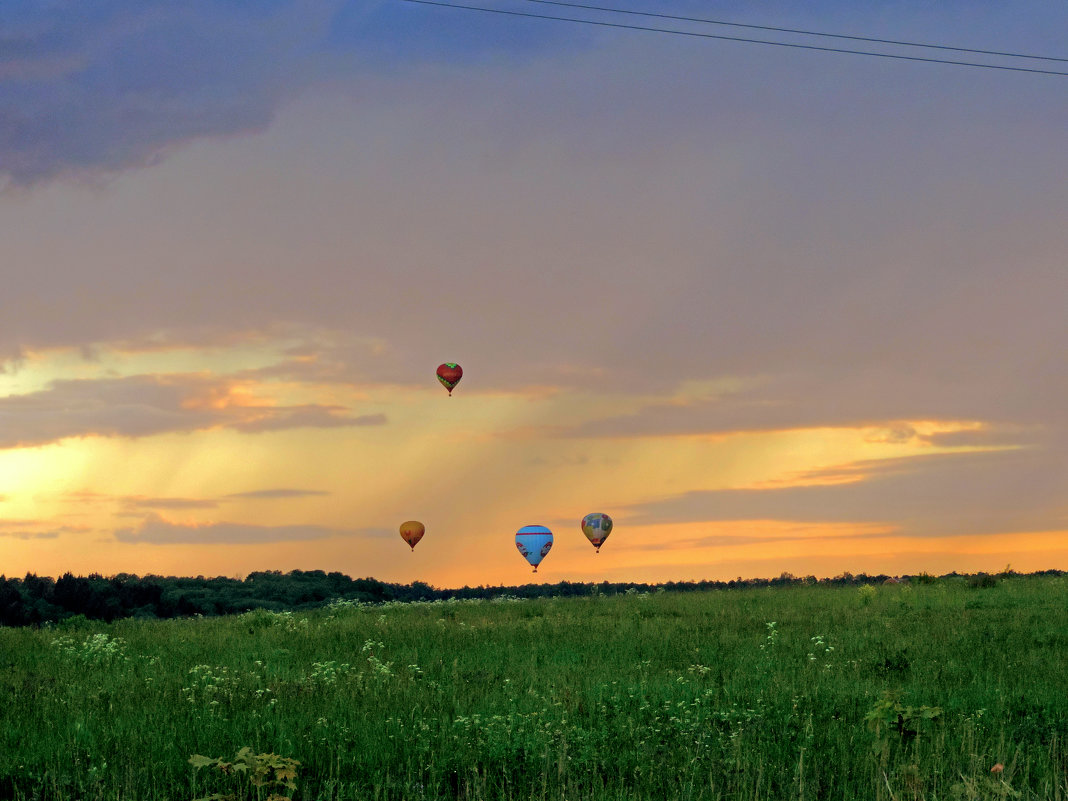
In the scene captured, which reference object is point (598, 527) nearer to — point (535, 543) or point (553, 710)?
point (535, 543)

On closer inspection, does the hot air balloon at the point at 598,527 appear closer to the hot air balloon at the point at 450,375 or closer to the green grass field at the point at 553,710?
the hot air balloon at the point at 450,375

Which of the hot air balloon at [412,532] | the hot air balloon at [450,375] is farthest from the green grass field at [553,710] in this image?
the hot air balloon at [412,532]

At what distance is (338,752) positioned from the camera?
10.1 metres

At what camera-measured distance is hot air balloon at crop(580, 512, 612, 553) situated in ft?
179

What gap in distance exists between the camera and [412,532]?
60.0 meters

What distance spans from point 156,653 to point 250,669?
413 cm

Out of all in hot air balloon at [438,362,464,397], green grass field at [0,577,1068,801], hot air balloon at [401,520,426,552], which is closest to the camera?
green grass field at [0,577,1068,801]

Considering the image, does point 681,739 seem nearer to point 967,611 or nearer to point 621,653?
point 621,653

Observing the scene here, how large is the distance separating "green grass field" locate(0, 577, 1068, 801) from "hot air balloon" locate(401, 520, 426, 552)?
34.8 metres

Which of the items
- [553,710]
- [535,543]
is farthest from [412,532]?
[553,710]

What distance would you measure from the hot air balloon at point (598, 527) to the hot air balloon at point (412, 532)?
10.9m

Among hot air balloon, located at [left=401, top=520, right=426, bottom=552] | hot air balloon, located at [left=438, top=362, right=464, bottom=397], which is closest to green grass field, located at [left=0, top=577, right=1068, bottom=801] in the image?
hot air balloon, located at [left=438, top=362, right=464, bottom=397]

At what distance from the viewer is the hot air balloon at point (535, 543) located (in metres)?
55.0

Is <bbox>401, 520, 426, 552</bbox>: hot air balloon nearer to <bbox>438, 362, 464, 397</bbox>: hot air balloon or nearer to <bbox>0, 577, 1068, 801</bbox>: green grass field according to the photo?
<bbox>438, 362, 464, 397</bbox>: hot air balloon
